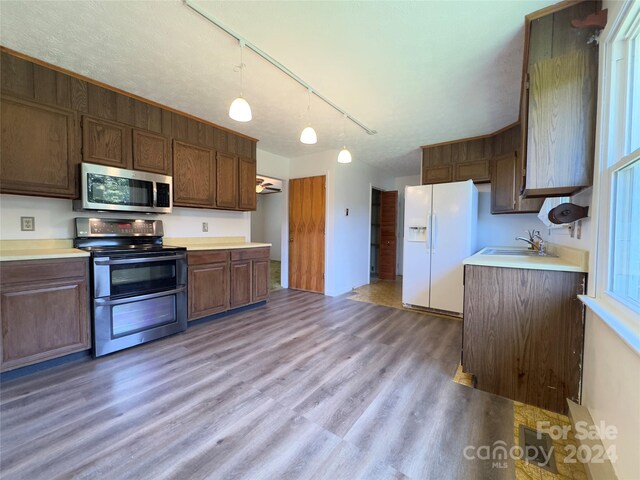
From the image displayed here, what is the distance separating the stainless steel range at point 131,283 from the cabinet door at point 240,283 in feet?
2.05

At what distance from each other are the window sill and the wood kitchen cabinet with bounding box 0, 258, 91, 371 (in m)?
3.29

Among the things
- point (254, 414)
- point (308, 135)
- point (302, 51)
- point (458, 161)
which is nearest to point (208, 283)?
point (254, 414)

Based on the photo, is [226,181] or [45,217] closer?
[45,217]

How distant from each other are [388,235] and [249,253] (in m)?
3.64

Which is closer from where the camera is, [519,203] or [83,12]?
[83,12]

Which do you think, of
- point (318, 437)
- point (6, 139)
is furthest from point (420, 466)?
point (6, 139)

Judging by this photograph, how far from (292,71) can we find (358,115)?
106cm

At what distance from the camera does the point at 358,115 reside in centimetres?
302

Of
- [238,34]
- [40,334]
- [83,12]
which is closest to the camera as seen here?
[83,12]

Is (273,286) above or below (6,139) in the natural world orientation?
below

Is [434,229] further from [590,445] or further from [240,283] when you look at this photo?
[240,283]

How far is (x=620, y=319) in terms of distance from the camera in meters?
1.10

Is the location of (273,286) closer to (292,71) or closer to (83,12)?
(292,71)

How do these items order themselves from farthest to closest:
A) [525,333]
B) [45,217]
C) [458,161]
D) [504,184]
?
[458,161]
[504,184]
[45,217]
[525,333]
